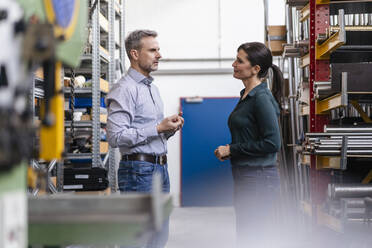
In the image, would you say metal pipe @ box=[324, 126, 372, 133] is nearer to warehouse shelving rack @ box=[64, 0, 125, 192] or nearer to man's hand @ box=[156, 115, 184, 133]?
man's hand @ box=[156, 115, 184, 133]

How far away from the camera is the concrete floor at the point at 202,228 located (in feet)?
16.7

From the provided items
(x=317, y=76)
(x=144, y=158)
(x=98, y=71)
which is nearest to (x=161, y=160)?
(x=144, y=158)

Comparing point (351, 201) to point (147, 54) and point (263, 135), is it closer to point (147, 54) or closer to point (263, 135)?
point (263, 135)

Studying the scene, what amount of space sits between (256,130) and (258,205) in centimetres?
40

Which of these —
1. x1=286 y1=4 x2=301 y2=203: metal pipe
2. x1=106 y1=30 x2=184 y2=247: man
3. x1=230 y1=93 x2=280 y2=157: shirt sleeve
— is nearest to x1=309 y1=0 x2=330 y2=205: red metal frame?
x1=230 y1=93 x2=280 y2=157: shirt sleeve

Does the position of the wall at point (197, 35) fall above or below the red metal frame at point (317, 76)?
above

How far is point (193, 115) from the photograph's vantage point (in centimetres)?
854

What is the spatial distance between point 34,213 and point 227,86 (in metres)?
7.63

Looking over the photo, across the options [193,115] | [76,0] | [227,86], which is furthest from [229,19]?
[76,0]

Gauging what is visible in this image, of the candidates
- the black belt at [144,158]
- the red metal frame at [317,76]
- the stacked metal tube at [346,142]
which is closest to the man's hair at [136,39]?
the black belt at [144,158]

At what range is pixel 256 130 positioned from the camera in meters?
2.69

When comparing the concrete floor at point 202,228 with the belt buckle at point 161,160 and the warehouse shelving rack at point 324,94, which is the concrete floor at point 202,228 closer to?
the warehouse shelving rack at point 324,94

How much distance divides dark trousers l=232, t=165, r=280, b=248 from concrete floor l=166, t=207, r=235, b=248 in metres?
2.35

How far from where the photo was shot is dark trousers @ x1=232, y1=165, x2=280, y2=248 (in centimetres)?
256
